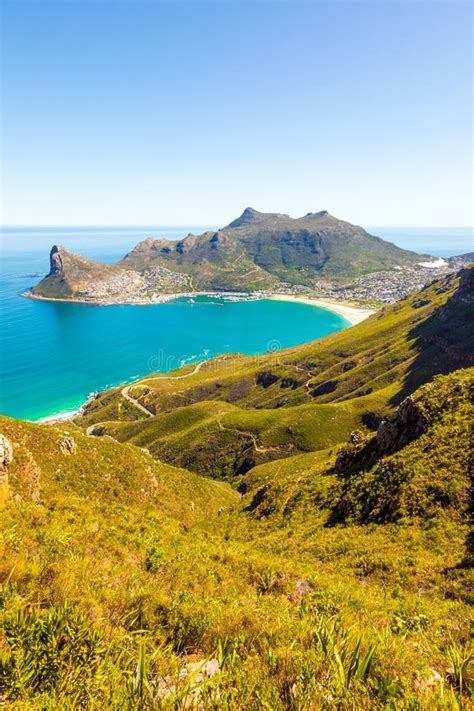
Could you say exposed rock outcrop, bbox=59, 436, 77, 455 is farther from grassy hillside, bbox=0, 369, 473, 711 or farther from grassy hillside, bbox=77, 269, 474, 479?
grassy hillside, bbox=77, 269, 474, 479

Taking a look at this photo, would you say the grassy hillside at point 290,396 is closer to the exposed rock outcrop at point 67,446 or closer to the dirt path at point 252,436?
the dirt path at point 252,436

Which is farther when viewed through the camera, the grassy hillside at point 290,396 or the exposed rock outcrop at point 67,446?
the grassy hillside at point 290,396

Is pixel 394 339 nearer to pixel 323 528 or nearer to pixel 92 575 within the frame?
pixel 323 528

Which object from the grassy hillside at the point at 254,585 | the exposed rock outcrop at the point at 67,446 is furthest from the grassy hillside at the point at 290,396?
the exposed rock outcrop at the point at 67,446

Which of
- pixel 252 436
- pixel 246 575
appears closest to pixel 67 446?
pixel 246 575

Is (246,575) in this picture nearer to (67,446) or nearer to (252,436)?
(67,446)

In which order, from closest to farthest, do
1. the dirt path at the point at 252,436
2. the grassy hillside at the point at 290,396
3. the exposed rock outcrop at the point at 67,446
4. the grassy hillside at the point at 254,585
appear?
1. the grassy hillside at the point at 254,585
2. the exposed rock outcrop at the point at 67,446
3. the dirt path at the point at 252,436
4. the grassy hillside at the point at 290,396
